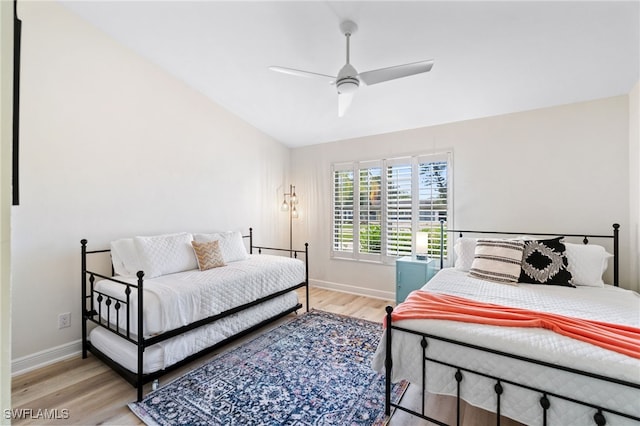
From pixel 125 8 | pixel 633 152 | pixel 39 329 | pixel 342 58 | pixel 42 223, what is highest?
pixel 125 8

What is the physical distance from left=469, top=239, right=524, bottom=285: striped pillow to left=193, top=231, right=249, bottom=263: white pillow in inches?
99.1

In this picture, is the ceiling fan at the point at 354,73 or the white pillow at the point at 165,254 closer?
the ceiling fan at the point at 354,73

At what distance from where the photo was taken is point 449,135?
3.70 m

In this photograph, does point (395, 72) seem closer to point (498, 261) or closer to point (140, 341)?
point (498, 261)

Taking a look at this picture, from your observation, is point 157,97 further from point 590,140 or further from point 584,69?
point 590,140

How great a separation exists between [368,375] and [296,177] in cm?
343

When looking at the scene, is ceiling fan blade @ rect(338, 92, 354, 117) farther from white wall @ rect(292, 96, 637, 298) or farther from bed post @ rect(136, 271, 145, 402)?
bed post @ rect(136, 271, 145, 402)

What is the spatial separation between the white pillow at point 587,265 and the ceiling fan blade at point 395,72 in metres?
2.13

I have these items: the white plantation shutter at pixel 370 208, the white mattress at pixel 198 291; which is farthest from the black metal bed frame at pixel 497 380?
the white plantation shutter at pixel 370 208

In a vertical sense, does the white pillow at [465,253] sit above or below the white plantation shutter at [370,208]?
below

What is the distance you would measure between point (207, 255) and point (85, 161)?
138 centimetres

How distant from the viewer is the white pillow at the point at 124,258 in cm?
266

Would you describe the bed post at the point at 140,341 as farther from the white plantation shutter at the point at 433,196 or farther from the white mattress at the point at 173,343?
the white plantation shutter at the point at 433,196

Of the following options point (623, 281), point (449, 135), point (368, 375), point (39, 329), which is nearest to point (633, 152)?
point (623, 281)
